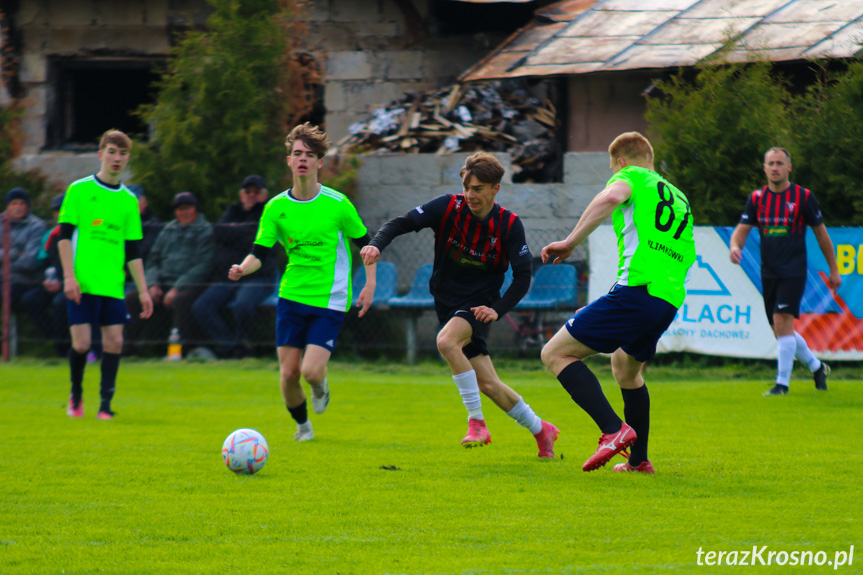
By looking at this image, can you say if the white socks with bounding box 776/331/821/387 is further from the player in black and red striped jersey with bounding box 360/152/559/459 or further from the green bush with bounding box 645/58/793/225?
the player in black and red striped jersey with bounding box 360/152/559/459

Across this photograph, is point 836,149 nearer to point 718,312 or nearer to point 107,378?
point 718,312

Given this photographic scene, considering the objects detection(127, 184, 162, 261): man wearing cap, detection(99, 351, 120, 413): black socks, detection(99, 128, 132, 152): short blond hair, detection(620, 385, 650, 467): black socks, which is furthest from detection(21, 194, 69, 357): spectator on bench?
detection(620, 385, 650, 467): black socks

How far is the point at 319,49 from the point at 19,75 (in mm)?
5272

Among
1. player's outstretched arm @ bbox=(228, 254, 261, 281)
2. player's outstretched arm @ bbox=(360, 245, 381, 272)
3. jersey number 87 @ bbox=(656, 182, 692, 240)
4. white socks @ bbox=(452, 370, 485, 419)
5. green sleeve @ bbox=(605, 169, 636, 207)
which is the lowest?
white socks @ bbox=(452, 370, 485, 419)

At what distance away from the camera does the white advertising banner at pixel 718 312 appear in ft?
36.9

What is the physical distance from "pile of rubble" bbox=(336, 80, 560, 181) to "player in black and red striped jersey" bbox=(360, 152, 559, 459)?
835 centimetres

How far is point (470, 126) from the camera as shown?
15516 mm

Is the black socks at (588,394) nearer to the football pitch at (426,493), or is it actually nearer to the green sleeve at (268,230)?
the football pitch at (426,493)

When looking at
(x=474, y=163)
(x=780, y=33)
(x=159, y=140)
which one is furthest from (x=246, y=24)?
(x=474, y=163)

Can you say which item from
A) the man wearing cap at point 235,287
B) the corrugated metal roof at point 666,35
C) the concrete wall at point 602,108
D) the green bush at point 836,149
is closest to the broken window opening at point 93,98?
the man wearing cap at point 235,287

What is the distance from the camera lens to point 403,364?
13.2 metres

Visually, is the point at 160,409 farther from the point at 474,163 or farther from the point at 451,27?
the point at 451,27

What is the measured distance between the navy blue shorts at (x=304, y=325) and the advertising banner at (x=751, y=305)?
556 cm

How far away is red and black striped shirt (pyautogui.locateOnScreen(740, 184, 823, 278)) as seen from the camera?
9133mm
